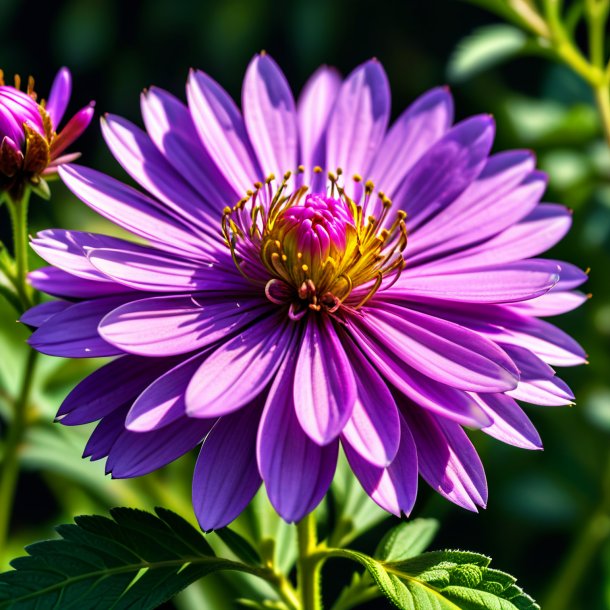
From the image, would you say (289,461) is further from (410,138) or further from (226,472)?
(410,138)

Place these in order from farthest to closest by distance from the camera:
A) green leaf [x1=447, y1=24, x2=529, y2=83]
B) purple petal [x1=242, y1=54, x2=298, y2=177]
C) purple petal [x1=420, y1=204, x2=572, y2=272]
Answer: green leaf [x1=447, y1=24, x2=529, y2=83] → purple petal [x1=242, y1=54, x2=298, y2=177] → purple petal [x1=420, y1=204, x2=572, y2=272]

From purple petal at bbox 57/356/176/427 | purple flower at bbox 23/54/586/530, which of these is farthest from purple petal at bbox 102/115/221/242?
purple petal at bbox 57/356/176/427

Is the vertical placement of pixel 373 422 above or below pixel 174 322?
below

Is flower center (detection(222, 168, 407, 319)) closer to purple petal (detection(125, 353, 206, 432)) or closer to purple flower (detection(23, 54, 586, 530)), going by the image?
purple flower (detection(23, 54, 586, 530))

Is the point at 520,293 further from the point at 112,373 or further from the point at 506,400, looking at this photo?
the point at 112,373

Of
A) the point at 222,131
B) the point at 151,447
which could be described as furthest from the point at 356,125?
the point at 151,447
